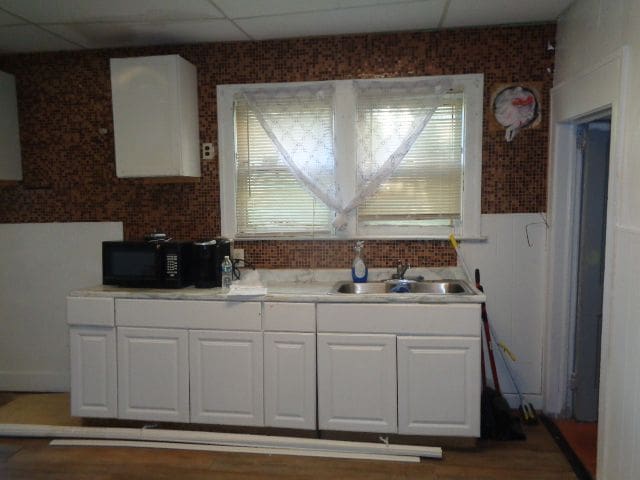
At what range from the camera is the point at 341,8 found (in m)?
2.60

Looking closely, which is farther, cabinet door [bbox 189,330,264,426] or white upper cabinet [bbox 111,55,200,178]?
white upper cabinet [bbox 111,55,200,178]

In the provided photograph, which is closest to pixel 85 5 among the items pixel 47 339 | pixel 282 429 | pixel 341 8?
pixel 341 8

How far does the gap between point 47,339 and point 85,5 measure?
7.52ft

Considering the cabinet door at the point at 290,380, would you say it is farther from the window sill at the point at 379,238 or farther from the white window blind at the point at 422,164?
the white window blind at the point at 422,164

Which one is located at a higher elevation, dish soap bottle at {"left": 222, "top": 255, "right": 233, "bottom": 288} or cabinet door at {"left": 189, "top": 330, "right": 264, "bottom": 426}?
dish soap bottle at {"left": 222, "top": 255, "right": 233, "bottom": 288}

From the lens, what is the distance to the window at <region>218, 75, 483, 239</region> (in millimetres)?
2998

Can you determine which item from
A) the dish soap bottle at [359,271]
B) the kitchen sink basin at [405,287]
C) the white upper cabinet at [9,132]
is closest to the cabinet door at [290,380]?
the kitchen sink basin at [405,287]

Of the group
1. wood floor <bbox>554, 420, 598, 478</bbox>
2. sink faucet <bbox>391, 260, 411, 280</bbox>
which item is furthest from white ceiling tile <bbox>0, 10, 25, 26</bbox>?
wood floor <bbox>554, 420, 598, 478</bbox>

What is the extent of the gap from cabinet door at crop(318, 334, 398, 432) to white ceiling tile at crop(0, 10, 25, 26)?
8.07 feet

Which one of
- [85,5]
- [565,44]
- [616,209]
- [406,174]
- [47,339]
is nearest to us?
[616,209]

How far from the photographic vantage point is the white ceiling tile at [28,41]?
2.87 meters

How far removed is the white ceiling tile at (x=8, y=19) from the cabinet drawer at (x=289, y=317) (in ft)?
6.97

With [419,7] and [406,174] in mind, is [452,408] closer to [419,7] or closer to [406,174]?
[406,174]

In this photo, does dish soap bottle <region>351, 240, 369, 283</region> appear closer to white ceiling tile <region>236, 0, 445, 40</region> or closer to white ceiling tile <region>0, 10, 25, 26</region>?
white ceiling tile <region>236, 0, 445, 40</region>
